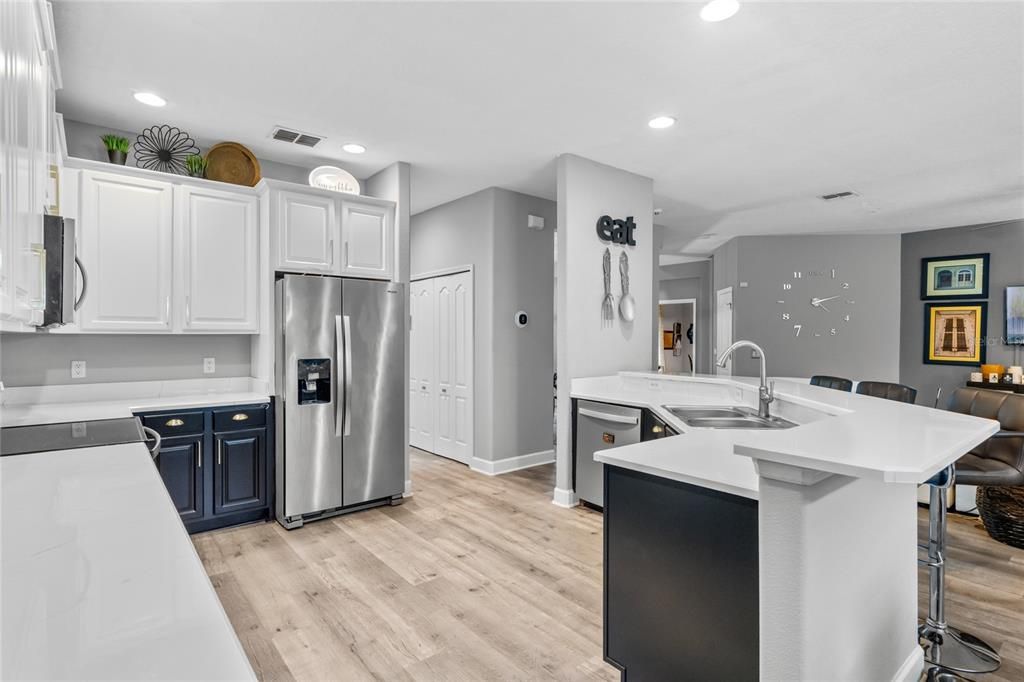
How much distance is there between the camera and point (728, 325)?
7480 mm

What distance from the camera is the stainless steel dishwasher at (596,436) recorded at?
366cm

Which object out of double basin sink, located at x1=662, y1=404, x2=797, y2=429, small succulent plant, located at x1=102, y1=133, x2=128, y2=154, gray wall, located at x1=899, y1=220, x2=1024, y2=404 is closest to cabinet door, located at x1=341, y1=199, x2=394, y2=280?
small succulent plant, located at x1=102, y1=133, x2=128, y2=154

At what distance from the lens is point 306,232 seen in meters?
3.83

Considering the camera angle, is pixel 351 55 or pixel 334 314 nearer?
pixel 351 55

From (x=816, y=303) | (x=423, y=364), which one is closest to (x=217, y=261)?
(x=423, y=364)

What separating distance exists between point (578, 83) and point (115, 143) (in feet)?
9.50

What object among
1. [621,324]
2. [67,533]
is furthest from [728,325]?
[67,533]

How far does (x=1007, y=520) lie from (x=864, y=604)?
2.69 meters

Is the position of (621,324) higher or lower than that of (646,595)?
higher

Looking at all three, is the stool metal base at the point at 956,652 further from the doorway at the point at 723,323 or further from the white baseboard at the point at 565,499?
the doorway at the point at 723,323

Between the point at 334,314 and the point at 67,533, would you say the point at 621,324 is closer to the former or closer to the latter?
the point at 334,314

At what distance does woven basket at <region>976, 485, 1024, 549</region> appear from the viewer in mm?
3268

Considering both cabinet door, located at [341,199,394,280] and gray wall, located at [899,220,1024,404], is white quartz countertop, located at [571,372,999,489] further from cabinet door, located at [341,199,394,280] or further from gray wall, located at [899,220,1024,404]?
gray wall, located at [899,220,1024,404]

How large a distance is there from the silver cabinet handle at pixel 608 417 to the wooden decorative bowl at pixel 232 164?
2.95 meters
